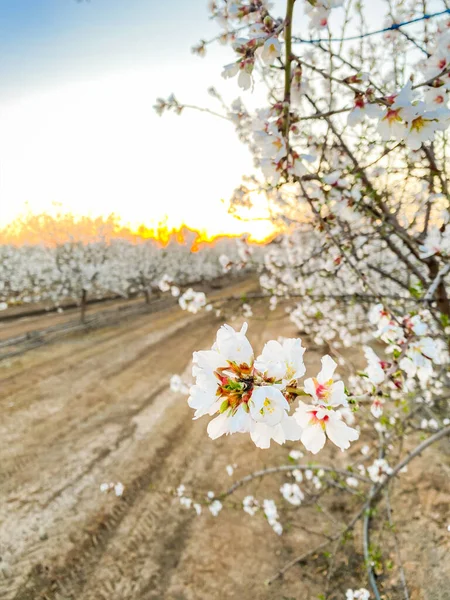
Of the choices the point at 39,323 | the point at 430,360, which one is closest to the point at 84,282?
the point at 39,323

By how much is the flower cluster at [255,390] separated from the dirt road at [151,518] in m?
2.91

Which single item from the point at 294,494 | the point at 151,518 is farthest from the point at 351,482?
the point at 151,518

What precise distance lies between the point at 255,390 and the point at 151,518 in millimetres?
4958

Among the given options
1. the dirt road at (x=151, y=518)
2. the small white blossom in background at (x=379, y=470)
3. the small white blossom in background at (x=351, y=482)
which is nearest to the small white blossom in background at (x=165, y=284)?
the dirt road at (x=151, y=518)

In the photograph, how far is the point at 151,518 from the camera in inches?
184

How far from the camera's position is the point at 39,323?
1628cm

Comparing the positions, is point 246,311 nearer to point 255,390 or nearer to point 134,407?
point 134,407

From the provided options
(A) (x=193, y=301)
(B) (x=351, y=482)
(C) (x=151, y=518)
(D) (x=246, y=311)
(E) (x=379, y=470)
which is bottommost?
(C) (x=151, y=518)

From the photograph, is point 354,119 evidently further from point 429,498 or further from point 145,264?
point 145,264

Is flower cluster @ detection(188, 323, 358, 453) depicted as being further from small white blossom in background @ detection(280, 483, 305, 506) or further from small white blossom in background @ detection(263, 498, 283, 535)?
small white blossom in background @ detection(280, 483, 305, 506)

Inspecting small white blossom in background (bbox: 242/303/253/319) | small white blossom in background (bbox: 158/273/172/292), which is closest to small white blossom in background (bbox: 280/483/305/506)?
small white blossom in background (bbox: 242/303/253/319)

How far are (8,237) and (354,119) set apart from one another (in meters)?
45.9

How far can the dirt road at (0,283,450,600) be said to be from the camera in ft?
12.3

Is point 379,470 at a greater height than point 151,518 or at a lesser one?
greater
